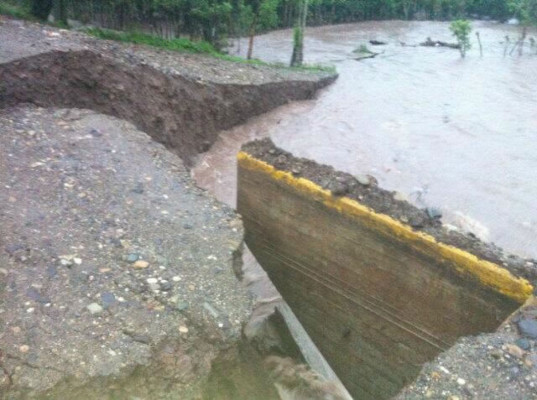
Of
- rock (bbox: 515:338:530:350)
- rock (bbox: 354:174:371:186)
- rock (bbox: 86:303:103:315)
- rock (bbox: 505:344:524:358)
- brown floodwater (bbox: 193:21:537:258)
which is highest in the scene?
rock (bbox: 354:174:371:186)

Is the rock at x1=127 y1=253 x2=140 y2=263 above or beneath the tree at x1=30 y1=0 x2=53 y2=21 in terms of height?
beneath

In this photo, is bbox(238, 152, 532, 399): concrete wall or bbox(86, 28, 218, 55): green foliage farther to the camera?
bbox(86, 28, 218, 55): green foliage

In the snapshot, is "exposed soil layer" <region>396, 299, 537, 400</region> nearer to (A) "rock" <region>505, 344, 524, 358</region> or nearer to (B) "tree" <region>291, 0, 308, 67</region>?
(A) "rock" <region>505, 344, 524, 358</region>

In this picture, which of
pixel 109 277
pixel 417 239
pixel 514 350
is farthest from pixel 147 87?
pixel 514 350

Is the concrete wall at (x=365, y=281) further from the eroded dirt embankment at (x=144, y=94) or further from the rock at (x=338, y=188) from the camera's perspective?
the eroded dirt embankment at (x=144, y=94)

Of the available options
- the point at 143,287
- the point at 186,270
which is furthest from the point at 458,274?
the point at 143,287

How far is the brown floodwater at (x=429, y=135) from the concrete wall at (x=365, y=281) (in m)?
3.11

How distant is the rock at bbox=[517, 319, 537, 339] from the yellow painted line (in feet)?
1.72

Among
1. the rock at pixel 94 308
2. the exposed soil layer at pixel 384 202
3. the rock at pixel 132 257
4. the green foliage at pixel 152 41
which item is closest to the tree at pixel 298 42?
the green foliage at pixel 152 41

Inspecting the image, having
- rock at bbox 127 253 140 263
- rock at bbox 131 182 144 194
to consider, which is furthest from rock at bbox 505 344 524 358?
rock at bbox 131 182 144 194

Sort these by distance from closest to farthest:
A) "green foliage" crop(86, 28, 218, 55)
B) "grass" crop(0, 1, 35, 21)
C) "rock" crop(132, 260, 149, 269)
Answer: "rock" crop(132, 260, 149, 269) < "grass" crop(0, 1, 35, 21) < "green foliage" crop(86, 28, 218, 55)

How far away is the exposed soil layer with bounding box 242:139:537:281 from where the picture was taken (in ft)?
15.0

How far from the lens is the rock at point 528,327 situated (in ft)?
12.0

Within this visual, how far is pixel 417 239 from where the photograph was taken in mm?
4793
